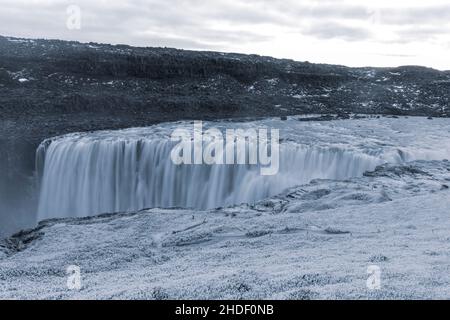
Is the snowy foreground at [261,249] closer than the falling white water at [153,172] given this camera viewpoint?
Yes

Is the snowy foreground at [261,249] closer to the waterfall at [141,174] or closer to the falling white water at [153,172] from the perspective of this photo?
the falling white water at [153,172]

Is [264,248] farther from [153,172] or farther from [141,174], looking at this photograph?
[141,174]

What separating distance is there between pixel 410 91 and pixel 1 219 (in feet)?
121

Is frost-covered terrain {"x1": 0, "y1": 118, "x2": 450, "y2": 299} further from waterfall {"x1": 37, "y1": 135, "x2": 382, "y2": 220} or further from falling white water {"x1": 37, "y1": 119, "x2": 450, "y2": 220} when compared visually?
waterfall {"x1": 37, "y1": 135, "x2": 382, "y2": 220}

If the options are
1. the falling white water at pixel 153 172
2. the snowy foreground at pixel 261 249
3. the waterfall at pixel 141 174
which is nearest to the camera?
the snowy foreground at pixel 261 249

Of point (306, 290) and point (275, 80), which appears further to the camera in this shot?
point (275, 80)

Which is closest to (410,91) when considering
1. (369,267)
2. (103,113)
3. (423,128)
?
(423,128)

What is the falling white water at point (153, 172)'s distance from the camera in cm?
2167

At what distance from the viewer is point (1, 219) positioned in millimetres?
→ 25828

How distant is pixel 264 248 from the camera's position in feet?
32.9

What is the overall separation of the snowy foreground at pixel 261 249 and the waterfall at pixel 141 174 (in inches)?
264

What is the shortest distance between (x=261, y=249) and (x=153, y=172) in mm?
15163

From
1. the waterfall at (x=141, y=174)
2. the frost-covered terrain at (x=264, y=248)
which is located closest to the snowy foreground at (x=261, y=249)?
the frost-covered terrain at (x=264, y=248)
